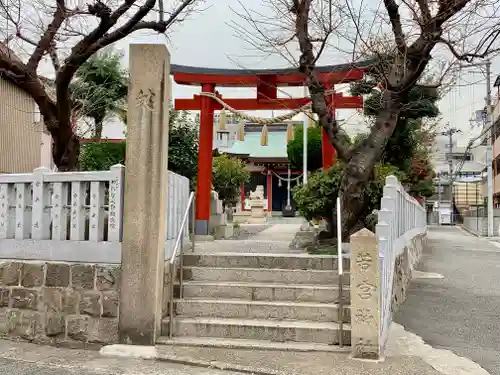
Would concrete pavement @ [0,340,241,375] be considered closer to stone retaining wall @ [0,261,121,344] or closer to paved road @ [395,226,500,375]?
stone retaining wall @ [0,261,121,344]

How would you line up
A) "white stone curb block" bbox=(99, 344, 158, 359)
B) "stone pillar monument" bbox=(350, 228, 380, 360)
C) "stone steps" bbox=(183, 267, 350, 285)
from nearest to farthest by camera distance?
"stone pillar monument" bbox=(350, 228, 380, 360), "white stone curb block" bbox=(99, 344, 158, 359), "stone steps" bbox=(183, 267, 350, 285)

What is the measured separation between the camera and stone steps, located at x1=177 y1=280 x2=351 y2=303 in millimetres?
6258

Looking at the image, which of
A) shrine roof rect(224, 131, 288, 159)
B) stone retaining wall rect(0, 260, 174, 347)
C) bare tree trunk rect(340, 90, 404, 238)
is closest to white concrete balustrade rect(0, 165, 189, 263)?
stone retaining wall rect(0, 260, 174, 347)

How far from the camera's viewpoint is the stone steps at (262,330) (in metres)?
5.65

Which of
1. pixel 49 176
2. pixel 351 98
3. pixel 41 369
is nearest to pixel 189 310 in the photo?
pixel 41 369

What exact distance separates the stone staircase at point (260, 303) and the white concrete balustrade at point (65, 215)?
75 cm

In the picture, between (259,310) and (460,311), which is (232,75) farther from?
(259,310)

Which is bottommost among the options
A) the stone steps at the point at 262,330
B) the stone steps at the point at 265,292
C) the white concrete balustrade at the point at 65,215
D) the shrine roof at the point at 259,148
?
the stone steps at the point at 262,330

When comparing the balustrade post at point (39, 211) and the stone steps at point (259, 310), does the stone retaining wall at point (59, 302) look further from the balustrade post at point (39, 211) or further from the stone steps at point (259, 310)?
the stone steps at point (259, 310)

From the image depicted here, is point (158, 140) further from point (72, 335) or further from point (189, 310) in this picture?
point (72, 335)

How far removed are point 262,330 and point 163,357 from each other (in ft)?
3.86

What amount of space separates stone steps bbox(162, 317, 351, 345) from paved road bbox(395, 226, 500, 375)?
1.55m

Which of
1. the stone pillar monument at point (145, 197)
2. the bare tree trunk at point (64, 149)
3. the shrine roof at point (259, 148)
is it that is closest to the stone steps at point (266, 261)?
the stone pillar monument at point (145, 197)

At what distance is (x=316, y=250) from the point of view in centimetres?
860
